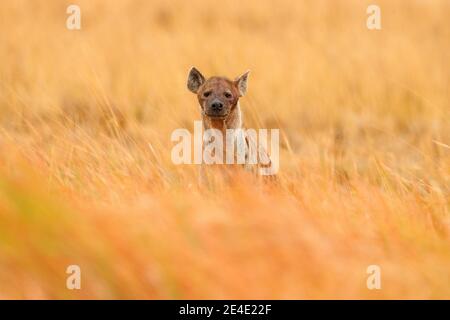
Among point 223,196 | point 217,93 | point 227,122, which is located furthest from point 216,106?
point 223,196

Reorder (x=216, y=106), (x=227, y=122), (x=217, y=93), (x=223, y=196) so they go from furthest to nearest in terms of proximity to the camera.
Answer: (x=227, y=122) < (x=217, y=93) < (x=216, y=106) < (x=223, y=196)

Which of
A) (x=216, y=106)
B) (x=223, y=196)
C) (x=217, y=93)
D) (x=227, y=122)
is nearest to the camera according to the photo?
(x=223, y=196)

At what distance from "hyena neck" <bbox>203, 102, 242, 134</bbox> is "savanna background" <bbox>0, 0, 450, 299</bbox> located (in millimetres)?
214

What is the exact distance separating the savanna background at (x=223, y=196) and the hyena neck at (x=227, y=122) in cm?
21

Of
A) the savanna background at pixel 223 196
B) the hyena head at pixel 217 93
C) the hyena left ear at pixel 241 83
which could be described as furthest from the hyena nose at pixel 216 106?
the hyena left ear at pixel 241 83

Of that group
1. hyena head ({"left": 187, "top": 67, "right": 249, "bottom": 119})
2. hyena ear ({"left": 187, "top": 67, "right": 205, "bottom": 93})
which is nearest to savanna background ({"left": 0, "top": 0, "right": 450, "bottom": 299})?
hyena head ({"left": 187, "top": 67, "right": 249, "bottom": 119})

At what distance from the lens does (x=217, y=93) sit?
7605mm

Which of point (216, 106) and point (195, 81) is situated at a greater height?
point (195, 81)

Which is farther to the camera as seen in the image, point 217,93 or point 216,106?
point 217,93

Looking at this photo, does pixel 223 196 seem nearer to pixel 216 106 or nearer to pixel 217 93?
pixel 216 106

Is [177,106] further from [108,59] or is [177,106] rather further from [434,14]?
[434,14]

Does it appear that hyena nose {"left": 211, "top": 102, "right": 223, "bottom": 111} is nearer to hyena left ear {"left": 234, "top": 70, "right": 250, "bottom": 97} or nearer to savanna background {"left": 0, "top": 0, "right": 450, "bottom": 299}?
savanna background {"left": 0, "top": 0, "right": 450, "bottom": 299}

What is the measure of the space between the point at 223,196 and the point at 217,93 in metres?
2.15
